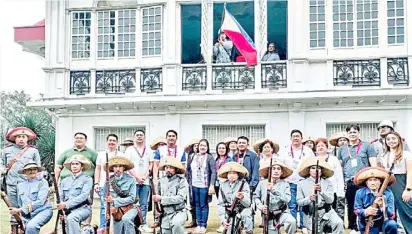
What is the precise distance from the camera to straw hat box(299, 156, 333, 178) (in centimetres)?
925

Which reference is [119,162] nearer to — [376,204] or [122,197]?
[122,197]

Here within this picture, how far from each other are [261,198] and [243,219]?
1.47 feet

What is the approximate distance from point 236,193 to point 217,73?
7.06m

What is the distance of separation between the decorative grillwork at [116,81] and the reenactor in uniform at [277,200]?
7863mm

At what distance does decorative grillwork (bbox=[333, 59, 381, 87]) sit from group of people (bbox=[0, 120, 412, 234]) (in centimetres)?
506

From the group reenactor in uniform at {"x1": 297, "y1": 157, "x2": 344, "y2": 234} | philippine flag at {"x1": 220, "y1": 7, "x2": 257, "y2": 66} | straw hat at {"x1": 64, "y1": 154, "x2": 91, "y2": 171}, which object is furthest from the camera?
philippine flag at {"x1": 220, "y1": 7, "x2": 257, "y2": 66}

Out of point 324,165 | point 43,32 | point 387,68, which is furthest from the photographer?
point 43,32

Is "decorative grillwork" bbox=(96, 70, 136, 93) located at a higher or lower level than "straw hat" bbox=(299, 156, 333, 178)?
higher

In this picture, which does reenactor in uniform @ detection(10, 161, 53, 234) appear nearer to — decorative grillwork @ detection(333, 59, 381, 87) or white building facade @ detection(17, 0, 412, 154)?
white building facade @ detection(17, 0, 412, 154)

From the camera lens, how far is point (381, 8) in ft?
51.4

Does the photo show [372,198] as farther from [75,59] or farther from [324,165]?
[75,59]

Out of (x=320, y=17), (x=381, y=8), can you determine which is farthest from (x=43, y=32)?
(x=381, y=8)

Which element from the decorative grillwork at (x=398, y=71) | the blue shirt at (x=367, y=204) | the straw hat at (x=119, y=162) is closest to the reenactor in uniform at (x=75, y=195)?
the straw hat at (x=119, y=162)

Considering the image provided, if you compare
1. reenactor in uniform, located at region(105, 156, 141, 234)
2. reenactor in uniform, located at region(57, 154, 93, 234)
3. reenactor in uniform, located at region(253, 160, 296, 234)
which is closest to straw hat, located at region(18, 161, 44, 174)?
reenactor in uniform, located at region(57, 154, 93, 234)
